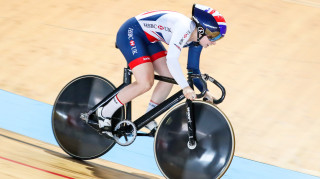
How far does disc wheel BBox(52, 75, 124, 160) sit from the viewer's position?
4492 mm

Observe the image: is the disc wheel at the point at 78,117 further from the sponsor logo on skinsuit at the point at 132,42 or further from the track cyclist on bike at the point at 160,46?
the sponsor logo on skinsuit at the point at 132,42

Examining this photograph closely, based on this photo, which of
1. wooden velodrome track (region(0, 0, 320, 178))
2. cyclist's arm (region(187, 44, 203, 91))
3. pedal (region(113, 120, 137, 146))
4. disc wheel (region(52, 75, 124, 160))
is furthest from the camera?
wooden velodrome track (region(0, 0, 320, 178))

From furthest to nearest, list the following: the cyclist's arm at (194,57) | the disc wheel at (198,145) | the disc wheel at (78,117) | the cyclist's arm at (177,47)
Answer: the disc wheel at (78,117)
the cyclist's arm at (194,57)
the disc wheel at (198,145)
the cyclist's arm at (177,47)

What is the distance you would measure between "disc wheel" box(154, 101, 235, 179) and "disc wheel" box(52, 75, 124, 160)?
69cm

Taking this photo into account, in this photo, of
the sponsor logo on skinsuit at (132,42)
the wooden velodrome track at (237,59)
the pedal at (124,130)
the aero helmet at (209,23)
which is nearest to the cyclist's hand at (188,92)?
the aero helmet at (209,23)

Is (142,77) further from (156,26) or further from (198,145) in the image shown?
(198,145)

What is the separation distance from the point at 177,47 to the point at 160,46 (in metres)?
0.51

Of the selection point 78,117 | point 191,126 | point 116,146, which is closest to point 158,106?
point 191,126

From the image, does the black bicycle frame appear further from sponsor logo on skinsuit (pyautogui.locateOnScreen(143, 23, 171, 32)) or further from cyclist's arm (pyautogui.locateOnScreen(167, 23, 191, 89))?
sponsor logo on skinsuit (pyautogui.locateOnScreen(143, 23, 171, 32))

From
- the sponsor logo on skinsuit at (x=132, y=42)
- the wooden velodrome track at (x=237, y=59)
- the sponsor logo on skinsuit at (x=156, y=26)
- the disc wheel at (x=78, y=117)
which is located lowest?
the wooden velodrome track at (x=237, y=59)

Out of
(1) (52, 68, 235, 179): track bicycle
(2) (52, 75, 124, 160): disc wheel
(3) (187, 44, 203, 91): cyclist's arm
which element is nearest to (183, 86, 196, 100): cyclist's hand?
(1) (52, 68, 235, 179): track bicycle

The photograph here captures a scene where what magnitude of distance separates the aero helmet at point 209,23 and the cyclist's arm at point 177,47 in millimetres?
96

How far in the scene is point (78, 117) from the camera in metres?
4.54

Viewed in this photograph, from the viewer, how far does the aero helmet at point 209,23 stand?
12.2ft
